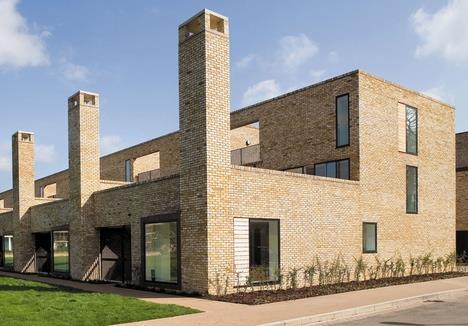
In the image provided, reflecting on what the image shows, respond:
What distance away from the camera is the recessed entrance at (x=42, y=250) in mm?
27500

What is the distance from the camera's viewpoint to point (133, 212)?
18.5 metres

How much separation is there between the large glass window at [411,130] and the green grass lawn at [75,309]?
14.8 meters

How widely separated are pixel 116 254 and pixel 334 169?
31.8 ft

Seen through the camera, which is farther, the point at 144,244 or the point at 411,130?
the point at 411,130

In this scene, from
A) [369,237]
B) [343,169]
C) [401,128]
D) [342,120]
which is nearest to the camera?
[369,237]

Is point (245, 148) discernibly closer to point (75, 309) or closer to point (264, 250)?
point (264, 250)

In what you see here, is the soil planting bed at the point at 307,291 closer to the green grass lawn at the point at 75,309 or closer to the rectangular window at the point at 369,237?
the rectangular window at the point at 369,237

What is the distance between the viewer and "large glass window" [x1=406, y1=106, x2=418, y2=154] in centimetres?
2294

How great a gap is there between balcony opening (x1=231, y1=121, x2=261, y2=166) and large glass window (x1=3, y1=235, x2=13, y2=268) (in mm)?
15350

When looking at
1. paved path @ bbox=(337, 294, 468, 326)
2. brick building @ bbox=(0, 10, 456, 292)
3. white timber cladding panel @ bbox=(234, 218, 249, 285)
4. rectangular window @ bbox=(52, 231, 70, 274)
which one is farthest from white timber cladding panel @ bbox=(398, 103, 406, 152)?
rectangular window @ bbox=(52, 231, 70, 274)

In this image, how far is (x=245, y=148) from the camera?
27.5m

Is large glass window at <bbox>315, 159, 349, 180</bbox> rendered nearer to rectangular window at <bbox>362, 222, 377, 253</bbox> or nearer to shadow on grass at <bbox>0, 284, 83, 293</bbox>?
rectangular window at <bbox>362, 222, 377, 253</bbox>

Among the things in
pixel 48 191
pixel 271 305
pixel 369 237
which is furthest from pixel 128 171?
pixel 271 305

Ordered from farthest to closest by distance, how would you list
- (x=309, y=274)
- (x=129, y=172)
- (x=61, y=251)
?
(x=129, y=172) < (x=61, y=251) < (x=309, y=274)
